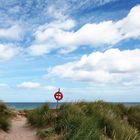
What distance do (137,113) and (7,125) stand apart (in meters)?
7.00

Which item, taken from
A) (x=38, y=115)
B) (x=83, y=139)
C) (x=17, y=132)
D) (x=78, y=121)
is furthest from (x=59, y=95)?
(x=83, y=139)

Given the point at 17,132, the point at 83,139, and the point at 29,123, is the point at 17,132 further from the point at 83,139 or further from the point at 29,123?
the point at 83,139

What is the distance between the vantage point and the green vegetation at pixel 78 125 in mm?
9977

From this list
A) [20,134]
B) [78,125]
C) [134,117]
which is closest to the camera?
[78,125]

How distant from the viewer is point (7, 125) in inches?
541

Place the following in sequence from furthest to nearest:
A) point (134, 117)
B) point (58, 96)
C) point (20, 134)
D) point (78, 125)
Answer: point (134, 117) → point (58, 96) → point (20, 134) → point (78, 125)

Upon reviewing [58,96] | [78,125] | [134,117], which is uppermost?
[58,96]

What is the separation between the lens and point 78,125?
35.1ft

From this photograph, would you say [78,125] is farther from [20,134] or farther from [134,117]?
[134,117]

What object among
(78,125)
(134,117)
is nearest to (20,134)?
(78,125)

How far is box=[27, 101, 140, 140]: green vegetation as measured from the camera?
998 centimetres

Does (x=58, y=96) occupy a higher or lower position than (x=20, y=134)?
higher

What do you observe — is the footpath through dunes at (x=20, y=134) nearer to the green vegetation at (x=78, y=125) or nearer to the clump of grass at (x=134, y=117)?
the green vegetation at (x=78, y=125)

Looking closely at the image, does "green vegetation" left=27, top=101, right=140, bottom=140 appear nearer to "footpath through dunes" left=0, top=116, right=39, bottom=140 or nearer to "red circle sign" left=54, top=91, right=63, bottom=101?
"footpath through dunes" left=0, top=116, right=39, bottom=140
